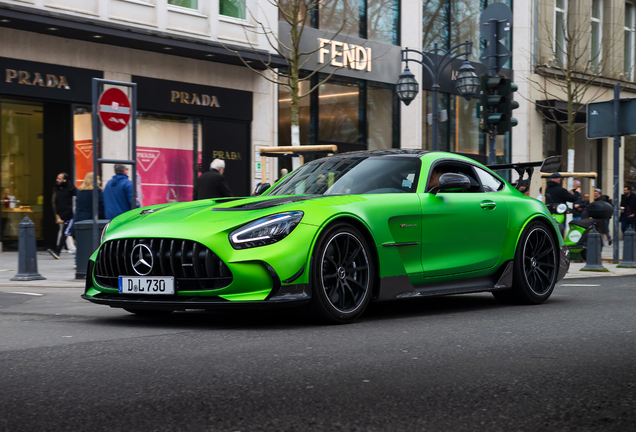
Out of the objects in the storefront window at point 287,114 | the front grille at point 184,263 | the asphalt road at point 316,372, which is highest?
the storefront window at point 287,114

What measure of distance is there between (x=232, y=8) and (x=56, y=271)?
33.0 feet

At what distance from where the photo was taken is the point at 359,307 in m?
6.15

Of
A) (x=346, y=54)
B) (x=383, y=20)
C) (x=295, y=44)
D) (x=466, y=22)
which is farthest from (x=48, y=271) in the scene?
(x=466, y=22)

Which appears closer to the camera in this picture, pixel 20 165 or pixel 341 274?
pixel 341 274

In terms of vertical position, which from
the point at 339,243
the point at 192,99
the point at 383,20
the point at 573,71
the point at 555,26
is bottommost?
the point at 339,243

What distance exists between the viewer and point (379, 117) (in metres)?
24.8

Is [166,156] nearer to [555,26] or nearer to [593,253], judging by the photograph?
[593,253]

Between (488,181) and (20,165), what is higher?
(20,165)

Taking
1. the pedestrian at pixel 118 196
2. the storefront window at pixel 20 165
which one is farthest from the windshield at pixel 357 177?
the storefront window at pixel 20 165

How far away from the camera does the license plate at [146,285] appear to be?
5754 millimetres

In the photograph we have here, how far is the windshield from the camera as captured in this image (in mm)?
6793

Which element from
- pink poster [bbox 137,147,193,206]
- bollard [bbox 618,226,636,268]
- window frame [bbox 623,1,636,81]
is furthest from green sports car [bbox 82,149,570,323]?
window frame [bbox 623,1,636,81]

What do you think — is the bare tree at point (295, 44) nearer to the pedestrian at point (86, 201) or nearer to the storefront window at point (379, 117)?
→ the storefront window at point (379, 117)

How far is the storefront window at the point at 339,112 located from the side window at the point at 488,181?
14.9 meters
